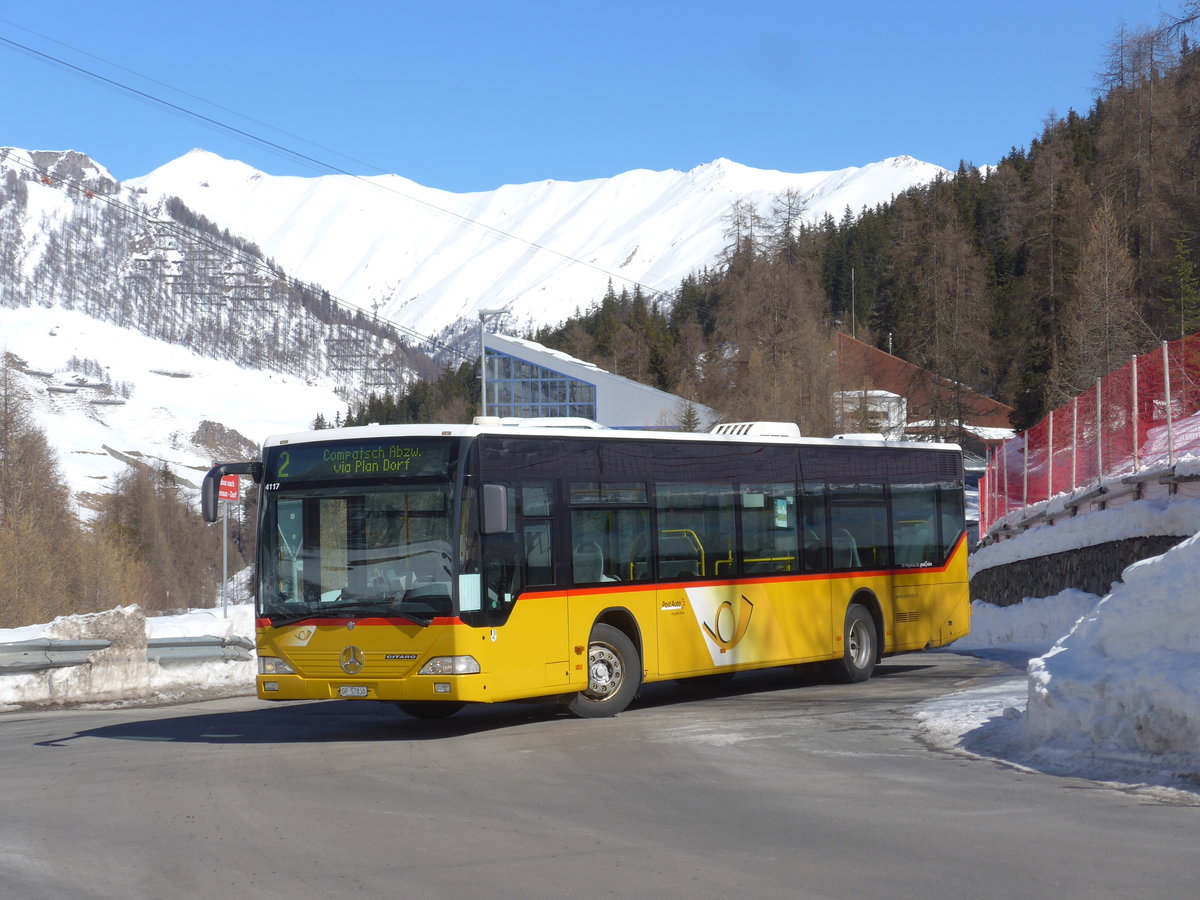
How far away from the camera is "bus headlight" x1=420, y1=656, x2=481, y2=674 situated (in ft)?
40.8

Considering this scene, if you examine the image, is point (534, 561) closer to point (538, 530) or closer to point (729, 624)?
point (538, 530)

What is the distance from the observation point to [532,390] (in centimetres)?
8969

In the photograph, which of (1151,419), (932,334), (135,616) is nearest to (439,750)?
(135,616)

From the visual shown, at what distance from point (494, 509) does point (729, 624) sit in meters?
4.10

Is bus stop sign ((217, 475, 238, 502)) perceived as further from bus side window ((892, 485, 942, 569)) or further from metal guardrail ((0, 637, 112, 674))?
bus side window ((892, 485, 942, 569))

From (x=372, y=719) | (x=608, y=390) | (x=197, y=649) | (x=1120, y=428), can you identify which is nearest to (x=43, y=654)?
(x=197, y=649)

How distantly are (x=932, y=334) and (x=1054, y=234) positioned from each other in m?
12.0

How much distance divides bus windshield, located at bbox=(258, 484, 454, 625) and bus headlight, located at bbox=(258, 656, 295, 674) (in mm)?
388

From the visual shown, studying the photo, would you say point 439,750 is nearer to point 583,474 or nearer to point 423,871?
point 583,474

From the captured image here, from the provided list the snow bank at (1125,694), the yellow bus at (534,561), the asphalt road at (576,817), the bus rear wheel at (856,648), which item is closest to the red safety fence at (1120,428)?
the bus rear wheel at (856,648)

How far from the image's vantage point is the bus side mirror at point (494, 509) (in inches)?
496

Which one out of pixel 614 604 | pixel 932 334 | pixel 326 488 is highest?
pixel 932 334

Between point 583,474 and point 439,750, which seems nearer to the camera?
point 439,750

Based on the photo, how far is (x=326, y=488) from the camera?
13.3 m
